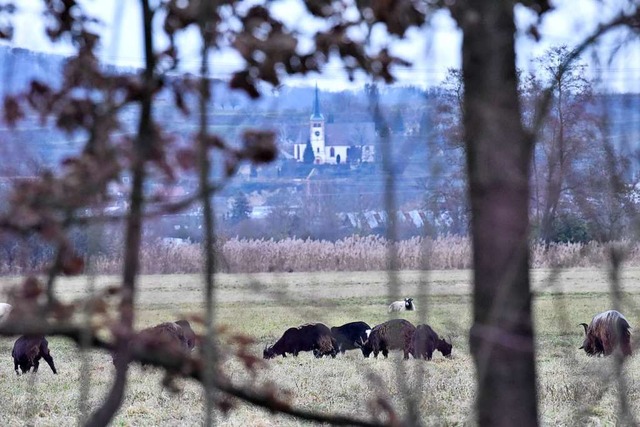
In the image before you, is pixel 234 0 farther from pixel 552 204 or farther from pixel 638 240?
pixel 638 240

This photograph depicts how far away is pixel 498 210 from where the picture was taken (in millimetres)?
2865

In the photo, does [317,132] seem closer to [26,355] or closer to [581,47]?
Result: [581,47]

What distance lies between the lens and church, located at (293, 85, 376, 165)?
3090mm

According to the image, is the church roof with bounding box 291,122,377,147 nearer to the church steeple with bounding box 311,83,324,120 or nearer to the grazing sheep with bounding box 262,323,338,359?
the church steeple with bounding box 311,83,324,120

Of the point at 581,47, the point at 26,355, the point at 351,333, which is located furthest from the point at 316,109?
the point at 351,333

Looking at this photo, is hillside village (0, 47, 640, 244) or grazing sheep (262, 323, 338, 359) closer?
hillside village (0, 47, 640, 244)

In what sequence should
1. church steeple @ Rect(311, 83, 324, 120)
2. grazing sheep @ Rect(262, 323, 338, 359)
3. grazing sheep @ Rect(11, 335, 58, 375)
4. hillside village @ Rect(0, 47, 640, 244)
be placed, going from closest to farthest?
hillside village @ Rect(0, 47, 640, 244), church steeple @ Rect(311, 83, 324, 120), grazing sheep @ Rect(11, 335, 58, 375), grazing sheep @ Rect(262, 323, 338, 359)

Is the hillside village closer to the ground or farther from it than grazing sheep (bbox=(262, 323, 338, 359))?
farther from it

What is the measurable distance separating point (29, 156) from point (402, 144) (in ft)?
3.38

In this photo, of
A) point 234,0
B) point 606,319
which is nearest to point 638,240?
point 234,0

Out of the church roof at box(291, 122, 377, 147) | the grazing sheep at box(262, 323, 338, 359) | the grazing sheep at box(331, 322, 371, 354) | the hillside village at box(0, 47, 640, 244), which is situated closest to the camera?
the hillside village at box(0, 47, 640, 244)

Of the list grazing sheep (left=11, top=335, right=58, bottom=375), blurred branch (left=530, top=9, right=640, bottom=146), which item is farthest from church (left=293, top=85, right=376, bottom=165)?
grazing sheep (left=11, top=335, right=58, bottom=375)

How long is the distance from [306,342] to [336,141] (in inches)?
522

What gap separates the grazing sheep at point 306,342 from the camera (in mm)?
16406
